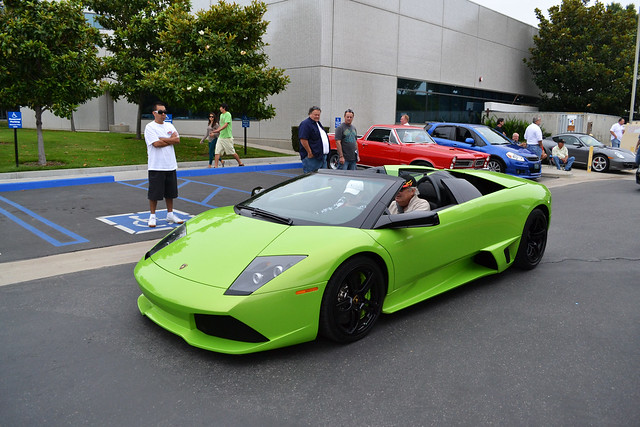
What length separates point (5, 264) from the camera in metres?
5.30

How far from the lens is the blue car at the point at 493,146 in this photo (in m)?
13.0

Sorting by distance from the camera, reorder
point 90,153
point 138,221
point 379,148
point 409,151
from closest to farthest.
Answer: point 138,221 < point 409,151 < point 379,148 < point 90,153

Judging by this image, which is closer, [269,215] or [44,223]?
[269,215]

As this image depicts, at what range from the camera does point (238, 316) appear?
9.71 ft

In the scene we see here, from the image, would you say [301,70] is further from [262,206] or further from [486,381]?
[486,381]

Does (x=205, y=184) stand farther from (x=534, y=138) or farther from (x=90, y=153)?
(x=534, y=138)

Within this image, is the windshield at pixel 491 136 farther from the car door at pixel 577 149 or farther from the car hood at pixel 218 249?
the car hood at pixel 218 249

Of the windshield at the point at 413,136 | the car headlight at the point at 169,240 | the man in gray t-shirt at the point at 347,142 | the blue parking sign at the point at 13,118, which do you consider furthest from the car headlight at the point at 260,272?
the blue parking sign at the point at 13,118

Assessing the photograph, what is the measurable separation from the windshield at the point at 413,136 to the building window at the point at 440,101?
457 inches

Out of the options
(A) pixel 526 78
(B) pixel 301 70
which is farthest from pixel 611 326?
(A) pixel 526 78

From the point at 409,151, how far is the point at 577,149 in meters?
9.15

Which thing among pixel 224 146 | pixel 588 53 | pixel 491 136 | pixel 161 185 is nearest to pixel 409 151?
pixel 491 136

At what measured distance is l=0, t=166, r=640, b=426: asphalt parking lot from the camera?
2.69 metres

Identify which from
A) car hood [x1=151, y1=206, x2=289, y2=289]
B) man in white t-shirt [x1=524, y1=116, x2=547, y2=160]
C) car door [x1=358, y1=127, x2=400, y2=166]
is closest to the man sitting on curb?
man in white t-shirt [x1=524, y1=116, x2=547, y2=160]
